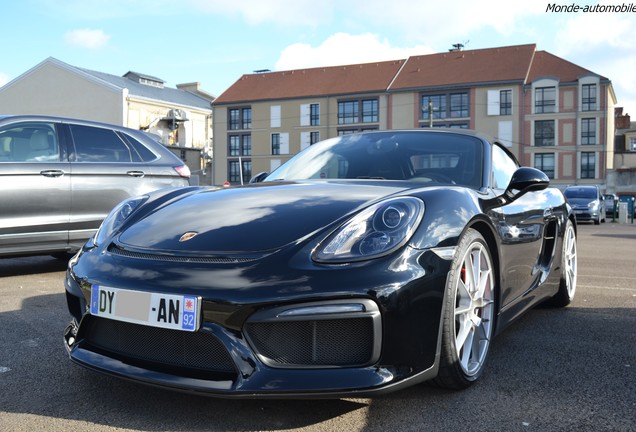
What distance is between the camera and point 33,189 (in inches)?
209

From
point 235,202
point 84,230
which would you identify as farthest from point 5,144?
point 235,202

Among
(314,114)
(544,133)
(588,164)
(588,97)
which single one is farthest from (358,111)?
(588,164)

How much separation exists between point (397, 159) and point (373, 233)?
1.34 metres

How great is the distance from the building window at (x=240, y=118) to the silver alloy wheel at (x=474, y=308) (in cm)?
5781

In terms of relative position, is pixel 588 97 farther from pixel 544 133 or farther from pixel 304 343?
pixel 304 343

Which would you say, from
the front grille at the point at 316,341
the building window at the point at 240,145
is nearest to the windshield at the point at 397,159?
the front grille at the point at 316,341

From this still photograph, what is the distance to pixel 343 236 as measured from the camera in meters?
2.31

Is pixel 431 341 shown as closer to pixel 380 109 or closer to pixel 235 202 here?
pixel 235 202

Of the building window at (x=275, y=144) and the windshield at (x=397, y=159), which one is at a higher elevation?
the building window at (x=275, y=144)

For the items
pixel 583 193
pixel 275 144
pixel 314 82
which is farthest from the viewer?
pixel 275 144

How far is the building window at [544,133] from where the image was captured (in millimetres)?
50156

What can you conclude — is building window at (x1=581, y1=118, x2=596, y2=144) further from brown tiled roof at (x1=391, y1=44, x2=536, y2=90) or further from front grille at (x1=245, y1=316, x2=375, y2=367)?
front grille at (x1=245, y1=316, x2=375, y2=367)

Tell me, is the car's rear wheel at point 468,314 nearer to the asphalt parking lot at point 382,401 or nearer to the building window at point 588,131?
the asphalt parking lot at point 382,401

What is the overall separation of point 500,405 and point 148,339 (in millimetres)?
1354
